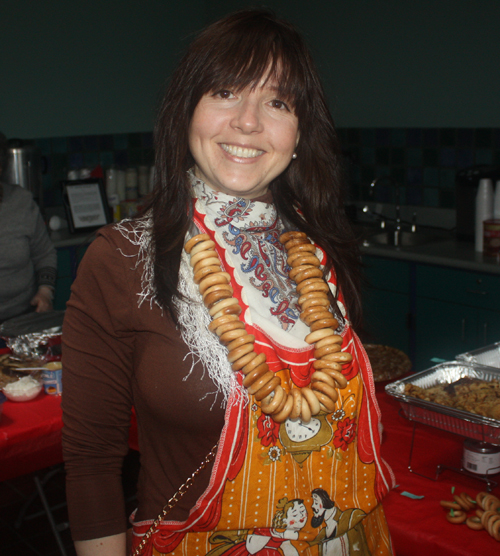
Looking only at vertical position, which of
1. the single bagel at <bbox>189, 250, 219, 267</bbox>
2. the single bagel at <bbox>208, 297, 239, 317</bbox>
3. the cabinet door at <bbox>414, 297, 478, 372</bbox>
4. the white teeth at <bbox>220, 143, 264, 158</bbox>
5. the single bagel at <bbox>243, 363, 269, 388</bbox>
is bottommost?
the cabinet door at <bbox>414, 297, 478, 372</bbox>

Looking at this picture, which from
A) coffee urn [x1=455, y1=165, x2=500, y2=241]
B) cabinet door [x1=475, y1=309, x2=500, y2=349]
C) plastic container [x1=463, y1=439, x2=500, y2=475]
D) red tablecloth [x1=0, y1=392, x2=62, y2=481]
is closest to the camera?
plastic container [x1=463, y1=439, x2=500, y2=475]

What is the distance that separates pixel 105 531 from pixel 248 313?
44 centimetres

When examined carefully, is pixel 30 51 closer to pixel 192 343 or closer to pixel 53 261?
pixel 53 261

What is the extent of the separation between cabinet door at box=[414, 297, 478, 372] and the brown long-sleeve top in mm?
2571

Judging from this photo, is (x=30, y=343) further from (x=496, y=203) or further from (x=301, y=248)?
(x=496, y=203)

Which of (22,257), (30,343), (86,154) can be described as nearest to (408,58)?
(86,154)

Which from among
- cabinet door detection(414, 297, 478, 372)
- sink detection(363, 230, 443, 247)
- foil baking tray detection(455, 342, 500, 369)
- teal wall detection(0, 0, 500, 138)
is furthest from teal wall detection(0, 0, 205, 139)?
foil baking tray detection(455, 342, 500, 369)

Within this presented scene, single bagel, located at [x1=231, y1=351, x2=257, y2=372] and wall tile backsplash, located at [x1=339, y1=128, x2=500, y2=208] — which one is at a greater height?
wall tile backsplash, located at [x1=339, y1=128, x2=500, y2=208]

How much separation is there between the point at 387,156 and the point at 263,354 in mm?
3568

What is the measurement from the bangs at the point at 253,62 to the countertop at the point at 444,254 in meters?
2.06

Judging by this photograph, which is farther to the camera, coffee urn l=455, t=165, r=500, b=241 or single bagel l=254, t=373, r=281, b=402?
coffee urn l=455, t=165, r=500, b=241

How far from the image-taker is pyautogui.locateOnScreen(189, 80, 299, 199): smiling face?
112cm

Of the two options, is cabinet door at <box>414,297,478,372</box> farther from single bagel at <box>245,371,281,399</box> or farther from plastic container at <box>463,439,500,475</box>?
single bagel at <box>245,371,281,399</box>

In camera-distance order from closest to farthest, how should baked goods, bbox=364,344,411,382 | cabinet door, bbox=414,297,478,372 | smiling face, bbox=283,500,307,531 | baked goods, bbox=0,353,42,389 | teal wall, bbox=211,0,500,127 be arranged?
smiling face, bbox=283,500,307,531 < baked goods, bbox=364,344,411,382 < baked goods, bbox=0,353,42,389 < cabinet door, bbox=414,297,478,372 < teal wall, bbox=211,0,500,127
